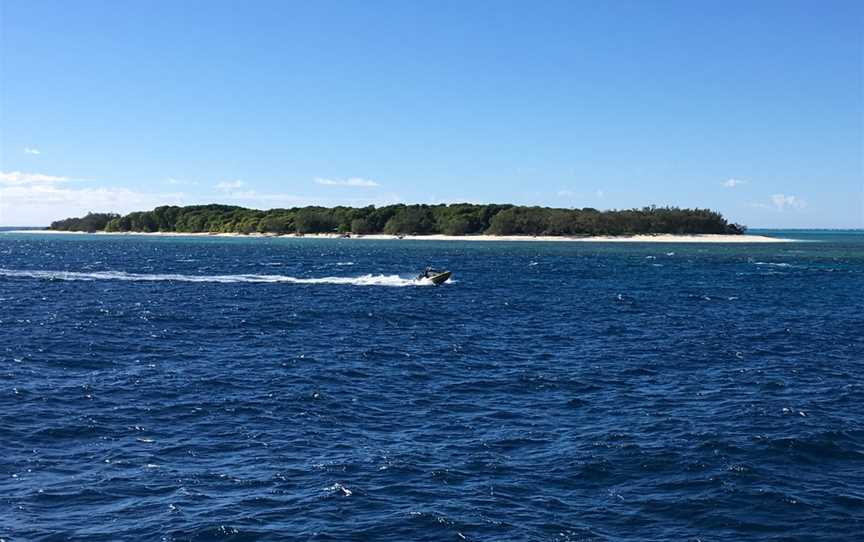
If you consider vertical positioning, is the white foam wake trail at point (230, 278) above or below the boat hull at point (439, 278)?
below

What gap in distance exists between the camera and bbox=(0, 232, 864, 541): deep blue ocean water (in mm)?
18109

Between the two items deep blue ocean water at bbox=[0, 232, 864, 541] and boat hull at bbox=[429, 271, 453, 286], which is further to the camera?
boat hull at bbox=[429, 271, 453, 286]

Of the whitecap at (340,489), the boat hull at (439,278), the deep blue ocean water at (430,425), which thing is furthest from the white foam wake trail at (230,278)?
the whitecap at (340,489)

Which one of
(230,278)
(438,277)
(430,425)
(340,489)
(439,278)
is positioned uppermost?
(438,277)

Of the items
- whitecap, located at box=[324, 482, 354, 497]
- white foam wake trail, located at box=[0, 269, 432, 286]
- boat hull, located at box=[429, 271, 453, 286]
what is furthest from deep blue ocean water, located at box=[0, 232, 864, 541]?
white foam wake trail, located at box=[0, 269, 432, 286]

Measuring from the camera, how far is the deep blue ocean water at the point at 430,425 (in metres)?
18.1

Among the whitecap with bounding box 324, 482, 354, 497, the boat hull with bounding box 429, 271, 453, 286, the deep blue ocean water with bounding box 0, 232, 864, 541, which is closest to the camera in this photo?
the deep blue ocean water with bounding box 0, 232, 864, 541

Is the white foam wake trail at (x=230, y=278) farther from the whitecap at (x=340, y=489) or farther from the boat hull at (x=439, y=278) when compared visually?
the whitecap at (x=340, y=489)

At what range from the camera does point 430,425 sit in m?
25.9

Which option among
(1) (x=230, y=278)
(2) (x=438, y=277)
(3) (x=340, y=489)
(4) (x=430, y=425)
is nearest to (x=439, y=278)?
(2) (x=438, y=277)

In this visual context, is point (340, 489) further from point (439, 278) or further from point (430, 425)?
point (439, 278)

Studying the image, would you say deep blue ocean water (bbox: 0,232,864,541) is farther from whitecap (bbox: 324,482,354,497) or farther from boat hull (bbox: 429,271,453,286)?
boat hull (bbox: 429,271,453,286)

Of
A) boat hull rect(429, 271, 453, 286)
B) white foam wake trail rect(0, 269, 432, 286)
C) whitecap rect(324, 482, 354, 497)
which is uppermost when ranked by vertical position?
boat hull rect(429, 271, 453, 286)

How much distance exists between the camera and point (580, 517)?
59.4ft
